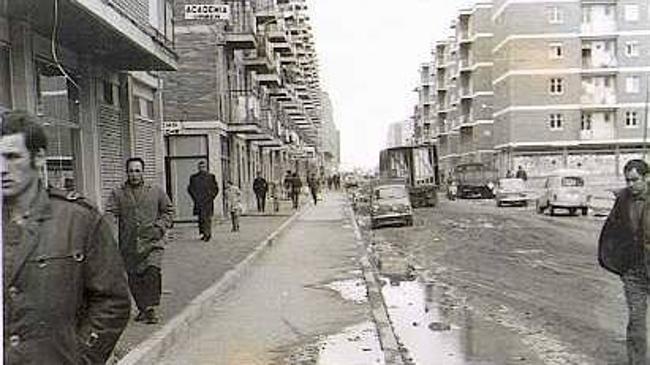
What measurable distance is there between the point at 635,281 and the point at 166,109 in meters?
27.8

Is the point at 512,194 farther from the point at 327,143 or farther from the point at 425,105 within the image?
the point at 327,143

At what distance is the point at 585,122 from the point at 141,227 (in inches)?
2595

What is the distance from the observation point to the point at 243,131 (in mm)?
38156

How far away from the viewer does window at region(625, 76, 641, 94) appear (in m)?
69.4

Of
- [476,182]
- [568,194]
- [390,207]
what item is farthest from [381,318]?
[476,182]

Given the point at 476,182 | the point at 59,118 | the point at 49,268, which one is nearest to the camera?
the point at 49,268

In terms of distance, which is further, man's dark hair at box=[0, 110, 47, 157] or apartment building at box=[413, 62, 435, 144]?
apartment building at box=[413, 62, 435, 144]

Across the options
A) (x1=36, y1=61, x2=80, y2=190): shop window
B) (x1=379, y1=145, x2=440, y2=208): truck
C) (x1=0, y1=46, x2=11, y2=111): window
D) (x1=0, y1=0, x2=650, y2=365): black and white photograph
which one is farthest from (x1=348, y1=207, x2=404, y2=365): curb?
(x1=379, y1=145, x2=440, y2=208): truck

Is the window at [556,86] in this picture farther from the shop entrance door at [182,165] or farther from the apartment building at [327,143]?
the apartment building at [327,143]

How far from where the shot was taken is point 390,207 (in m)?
29.8

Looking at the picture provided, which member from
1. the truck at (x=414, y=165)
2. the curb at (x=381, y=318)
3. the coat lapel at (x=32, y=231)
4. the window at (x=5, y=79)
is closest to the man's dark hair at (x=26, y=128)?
the coat lapel at (x=32, y=231)

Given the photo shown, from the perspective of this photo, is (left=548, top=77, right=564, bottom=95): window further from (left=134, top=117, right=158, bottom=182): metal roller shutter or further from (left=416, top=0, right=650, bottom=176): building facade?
(left=134, top=117, right=158, bottom=182): metal roller shutter

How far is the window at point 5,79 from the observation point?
11180 millimetres

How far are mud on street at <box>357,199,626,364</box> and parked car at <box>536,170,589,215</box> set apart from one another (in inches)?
318
